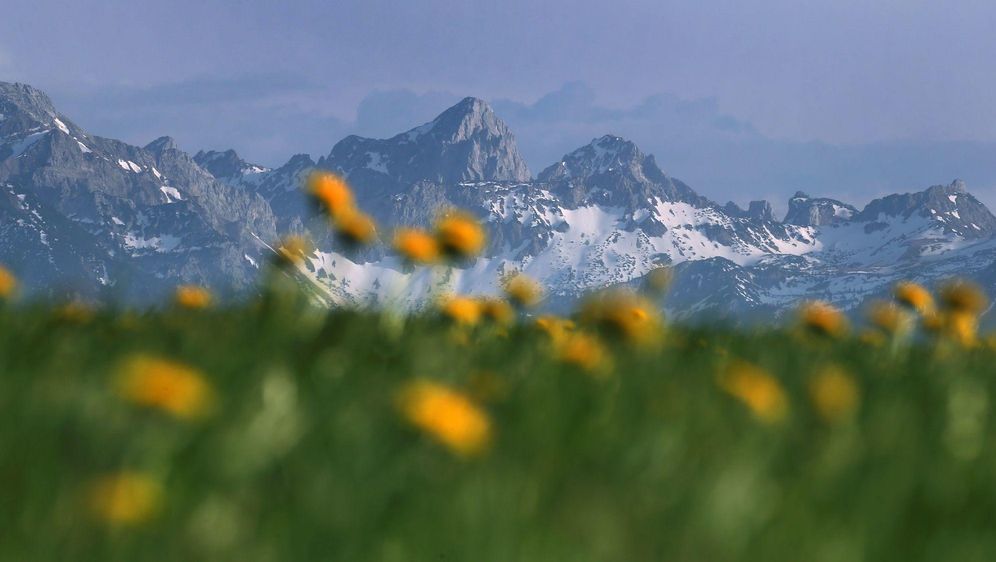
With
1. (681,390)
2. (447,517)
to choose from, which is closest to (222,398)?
(447,517)

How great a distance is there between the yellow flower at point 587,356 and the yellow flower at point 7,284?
101 inches

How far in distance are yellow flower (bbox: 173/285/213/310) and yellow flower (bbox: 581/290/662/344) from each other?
80.6 inches

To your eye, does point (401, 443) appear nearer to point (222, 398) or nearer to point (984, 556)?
point (222, 398)

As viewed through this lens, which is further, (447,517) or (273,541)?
(447,517)

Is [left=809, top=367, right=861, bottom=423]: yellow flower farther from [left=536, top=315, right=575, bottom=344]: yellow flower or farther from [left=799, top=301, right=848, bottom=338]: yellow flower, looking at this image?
[left=799, top=301, right=848, bottom=338]: yellow flower

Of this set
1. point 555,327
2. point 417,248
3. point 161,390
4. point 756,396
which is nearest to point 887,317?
point 555,327

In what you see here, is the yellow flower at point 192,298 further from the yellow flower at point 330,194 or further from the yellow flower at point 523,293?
the yellow flower at point 523,293

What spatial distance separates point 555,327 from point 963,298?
211cm

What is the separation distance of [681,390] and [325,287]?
2775 millimetres

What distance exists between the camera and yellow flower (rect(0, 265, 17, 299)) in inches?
190

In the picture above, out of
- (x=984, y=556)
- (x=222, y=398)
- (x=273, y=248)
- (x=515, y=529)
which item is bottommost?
(x=984, y=556)

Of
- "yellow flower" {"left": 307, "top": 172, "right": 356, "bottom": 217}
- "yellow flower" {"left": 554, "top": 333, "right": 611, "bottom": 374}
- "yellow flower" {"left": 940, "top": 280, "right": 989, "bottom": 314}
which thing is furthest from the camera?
"yellow flower" {"left": 940, "top": 280, "right": 989, "bottom": 314}

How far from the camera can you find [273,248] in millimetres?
4789

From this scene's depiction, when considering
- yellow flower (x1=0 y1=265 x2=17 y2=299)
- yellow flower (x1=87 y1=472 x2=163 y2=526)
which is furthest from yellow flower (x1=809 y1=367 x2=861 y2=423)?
yellow flower (x1=0 y1=265 x2=17 y2=299)
